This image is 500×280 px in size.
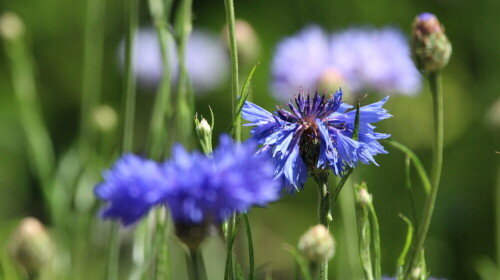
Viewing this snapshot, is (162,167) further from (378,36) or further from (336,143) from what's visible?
(378,36)

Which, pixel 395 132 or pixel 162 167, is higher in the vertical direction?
pixel 162 167

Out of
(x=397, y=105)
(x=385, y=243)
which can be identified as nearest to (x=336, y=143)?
(x=385, y=243)

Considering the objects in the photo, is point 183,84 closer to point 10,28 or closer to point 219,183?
point 219,183

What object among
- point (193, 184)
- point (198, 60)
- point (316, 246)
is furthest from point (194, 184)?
point (198, 60)

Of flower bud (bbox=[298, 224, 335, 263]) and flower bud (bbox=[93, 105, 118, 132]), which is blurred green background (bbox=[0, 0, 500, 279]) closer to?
flower bud (bbox=[93, 105, 118, 132])

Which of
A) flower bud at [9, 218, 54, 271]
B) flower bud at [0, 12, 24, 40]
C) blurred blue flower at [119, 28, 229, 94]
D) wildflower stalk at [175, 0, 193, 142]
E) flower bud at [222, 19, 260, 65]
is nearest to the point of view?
flower bud at [9, 218, 54, 271]

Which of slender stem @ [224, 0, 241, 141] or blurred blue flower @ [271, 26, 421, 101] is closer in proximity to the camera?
slender stem @ [224, 0, 241, 141]

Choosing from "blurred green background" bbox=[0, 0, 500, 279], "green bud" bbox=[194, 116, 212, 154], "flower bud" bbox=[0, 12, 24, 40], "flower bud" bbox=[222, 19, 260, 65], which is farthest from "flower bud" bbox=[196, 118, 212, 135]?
"blurred green background" bbox=[0, 0, 500, 279]
